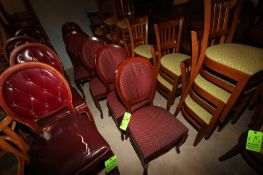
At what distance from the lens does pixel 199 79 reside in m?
1.50

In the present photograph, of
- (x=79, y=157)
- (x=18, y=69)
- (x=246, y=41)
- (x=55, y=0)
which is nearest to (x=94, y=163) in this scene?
(x=79, y=157)

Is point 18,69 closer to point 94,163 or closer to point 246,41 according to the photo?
point 94,163

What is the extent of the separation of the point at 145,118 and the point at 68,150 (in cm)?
71

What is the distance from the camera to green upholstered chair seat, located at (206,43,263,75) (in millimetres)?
1059

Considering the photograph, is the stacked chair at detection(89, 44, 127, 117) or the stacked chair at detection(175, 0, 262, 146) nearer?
the stacked chair at detection(175, 0, 262, 146)

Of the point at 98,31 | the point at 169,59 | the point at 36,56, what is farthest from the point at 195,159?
the point at 98,31

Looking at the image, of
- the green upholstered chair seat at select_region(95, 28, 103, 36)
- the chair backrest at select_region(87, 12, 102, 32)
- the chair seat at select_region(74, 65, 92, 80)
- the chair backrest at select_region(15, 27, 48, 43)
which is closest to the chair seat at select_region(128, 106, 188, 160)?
the chair seat at select_region(74, 65, 92, 80)

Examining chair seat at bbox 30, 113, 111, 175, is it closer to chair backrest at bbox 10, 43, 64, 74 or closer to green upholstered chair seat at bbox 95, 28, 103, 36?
chair backrest at bbox 10, 43, 64, 74

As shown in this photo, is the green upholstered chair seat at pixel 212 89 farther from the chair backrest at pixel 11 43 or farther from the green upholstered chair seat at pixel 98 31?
the green upholstered chair seat at pixel 98 31

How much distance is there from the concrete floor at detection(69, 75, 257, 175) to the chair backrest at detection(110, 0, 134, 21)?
235 cm

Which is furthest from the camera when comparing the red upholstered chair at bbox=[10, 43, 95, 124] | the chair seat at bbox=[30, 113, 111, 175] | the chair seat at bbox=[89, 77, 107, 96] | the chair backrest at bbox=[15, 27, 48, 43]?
the chair backrest at bbox=[15, 27, 48, 43]

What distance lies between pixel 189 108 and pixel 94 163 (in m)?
1.11

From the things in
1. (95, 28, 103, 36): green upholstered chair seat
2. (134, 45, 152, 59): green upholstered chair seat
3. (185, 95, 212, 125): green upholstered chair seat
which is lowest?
(185, 95, 212, 125): green upholstered chair seat

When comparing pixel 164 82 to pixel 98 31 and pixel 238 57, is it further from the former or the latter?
pixel 98 31
